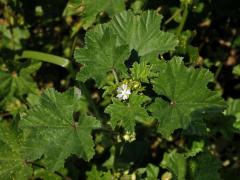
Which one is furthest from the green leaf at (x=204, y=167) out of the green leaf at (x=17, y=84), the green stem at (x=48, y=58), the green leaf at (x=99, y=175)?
the green leaf at (x=17, y=84)

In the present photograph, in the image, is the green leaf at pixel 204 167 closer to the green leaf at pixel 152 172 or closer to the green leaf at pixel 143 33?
the green leaf at pixel 152 172

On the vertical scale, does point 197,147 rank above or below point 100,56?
below

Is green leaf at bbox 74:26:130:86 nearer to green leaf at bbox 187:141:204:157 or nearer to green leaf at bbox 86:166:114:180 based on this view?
green leaf at bbox 86:166:114:180

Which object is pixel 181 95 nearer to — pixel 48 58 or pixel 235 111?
pixel 235 111

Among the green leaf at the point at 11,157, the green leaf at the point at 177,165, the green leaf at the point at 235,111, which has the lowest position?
the green leaf at the point at 235,111

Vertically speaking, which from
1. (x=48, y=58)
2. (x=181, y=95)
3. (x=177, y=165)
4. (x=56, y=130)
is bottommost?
(x=177, y=165)

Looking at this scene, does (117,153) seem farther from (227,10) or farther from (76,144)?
(227,10)

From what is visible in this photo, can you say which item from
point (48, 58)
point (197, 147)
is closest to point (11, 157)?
point (48, 58)

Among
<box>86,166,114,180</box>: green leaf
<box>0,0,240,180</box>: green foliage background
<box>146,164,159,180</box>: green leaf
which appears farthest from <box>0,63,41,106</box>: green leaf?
<box>146,164,159,180</box>: green leaf
